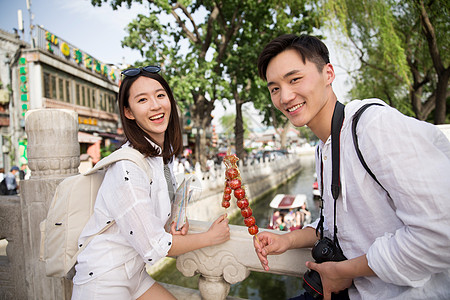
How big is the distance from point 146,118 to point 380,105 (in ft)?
4.24

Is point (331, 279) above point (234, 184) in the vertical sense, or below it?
below

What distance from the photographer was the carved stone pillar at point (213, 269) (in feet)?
6.66

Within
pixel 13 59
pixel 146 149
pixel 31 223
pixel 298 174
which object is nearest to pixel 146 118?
pixel 146 149

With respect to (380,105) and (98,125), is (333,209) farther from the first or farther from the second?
(98,125)

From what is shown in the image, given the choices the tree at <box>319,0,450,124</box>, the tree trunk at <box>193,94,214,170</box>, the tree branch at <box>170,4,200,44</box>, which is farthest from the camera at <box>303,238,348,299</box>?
the tree branch at <box>170,4,200,44</box>

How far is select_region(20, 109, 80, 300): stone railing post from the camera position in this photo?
2432mm

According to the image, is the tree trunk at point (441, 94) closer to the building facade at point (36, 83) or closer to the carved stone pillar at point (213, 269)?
the carved stone pillar at point (213, 269)

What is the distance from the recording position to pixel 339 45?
5.71 m

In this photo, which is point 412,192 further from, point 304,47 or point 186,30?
point 186,30

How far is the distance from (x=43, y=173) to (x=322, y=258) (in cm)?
232

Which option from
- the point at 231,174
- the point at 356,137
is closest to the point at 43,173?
the point at 231,174

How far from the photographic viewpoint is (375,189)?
3.95ft

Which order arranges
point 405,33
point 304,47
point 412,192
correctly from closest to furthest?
point 412,192
point 304,47
point 405,33

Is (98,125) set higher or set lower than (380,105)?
higher
